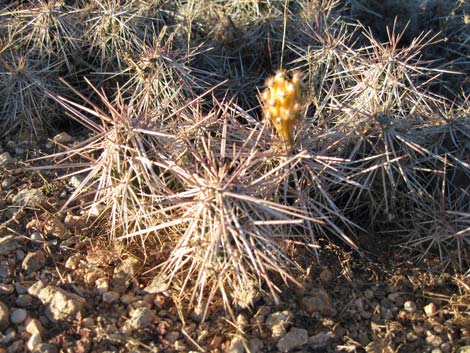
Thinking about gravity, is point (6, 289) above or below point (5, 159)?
below

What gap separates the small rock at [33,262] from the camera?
2.47 meters

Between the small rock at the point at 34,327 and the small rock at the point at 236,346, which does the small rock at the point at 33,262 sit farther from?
the small rock at the point at 236,346

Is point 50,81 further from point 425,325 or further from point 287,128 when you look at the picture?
point 425,325

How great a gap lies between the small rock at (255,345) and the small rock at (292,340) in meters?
0.07

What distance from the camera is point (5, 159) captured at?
301cm

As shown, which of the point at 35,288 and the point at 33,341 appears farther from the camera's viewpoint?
the point at 35,288

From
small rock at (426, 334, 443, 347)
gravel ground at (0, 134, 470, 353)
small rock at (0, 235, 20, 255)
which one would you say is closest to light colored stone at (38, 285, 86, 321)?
gravel ground at (0, 134, 470, 353)

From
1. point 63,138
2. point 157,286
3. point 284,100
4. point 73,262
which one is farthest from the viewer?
point 63,138

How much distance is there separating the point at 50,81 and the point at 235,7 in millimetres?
1169

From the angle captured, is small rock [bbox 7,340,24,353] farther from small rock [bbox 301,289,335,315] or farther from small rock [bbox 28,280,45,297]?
small rock [bbox 301,289,335,315]

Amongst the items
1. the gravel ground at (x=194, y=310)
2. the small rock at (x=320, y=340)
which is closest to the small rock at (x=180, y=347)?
the gravel ground at (x=194, y=310)

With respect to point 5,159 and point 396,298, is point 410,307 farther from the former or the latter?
point 5,159

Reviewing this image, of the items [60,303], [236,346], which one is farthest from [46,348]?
[236,346]

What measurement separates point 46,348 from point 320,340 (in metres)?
1.01
